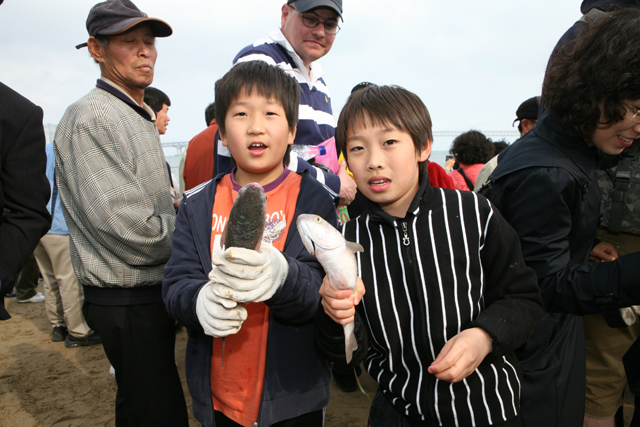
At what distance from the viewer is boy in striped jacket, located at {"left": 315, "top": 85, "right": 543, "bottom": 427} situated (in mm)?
1539

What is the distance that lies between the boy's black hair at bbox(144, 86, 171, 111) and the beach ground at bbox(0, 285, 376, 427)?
342 centimetres

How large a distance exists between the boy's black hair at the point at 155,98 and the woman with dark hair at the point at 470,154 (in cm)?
470

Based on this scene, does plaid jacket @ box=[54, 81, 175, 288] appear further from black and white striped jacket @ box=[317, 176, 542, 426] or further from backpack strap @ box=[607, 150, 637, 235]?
backpack strap @ box=[607, 150, 637, 235]

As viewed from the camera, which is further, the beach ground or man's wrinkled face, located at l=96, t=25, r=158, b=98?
the beach ground

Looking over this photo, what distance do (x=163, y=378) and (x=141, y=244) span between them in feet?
2.78

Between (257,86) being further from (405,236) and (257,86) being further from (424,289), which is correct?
(424,289)

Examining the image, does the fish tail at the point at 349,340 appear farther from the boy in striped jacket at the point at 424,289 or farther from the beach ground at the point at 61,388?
the beach ground at the point at 61,388

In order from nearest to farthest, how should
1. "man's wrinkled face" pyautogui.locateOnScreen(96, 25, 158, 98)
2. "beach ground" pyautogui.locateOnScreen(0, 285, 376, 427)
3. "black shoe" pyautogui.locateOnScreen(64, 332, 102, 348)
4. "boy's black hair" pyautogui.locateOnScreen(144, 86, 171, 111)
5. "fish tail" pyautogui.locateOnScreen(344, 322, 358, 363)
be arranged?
"fish tail" pyautogui.locateOnScreen(344, 322, 358, 363)
"man's wrinkled face" pyautogui.locateOnScreen(96, 25, 158, 98)
"beach ground" pyautogui.locateOnScreen(0, 285, 376, 427)
"black shoe" pyautogui.locateOnScreen(64, 332, 102, 348)
"boy's black hair" pyautogui.locateOnScreen(144, 86, 171, 111)

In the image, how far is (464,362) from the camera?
1.41 metres

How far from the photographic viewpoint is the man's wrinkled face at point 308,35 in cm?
278

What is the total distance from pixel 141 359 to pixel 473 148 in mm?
5626

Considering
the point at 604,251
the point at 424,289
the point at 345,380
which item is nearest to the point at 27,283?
the point at 345,380

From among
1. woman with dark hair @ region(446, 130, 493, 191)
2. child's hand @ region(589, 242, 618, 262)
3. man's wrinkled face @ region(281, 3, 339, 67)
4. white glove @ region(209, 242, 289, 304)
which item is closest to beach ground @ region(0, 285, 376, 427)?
child's hand @ region(589, 242, 618, 262)

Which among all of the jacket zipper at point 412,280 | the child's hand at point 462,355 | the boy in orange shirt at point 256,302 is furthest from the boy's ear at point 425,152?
the child's hand at point 462,355
